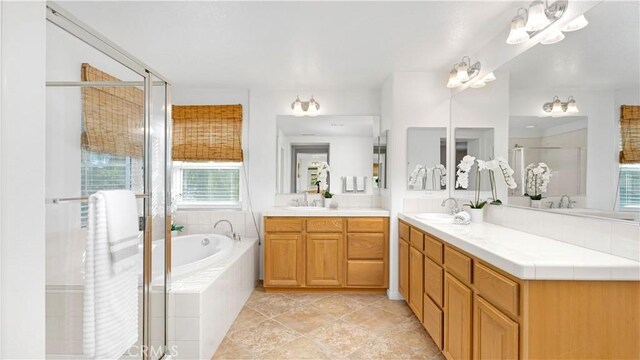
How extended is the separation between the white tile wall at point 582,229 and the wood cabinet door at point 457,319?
→ 651mm

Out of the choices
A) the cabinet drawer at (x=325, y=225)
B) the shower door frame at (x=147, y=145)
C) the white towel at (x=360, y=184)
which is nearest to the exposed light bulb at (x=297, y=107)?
the white towel at (x=360, y=184)

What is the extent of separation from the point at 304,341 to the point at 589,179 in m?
2.13

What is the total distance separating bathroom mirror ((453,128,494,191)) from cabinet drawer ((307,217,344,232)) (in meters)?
1.29

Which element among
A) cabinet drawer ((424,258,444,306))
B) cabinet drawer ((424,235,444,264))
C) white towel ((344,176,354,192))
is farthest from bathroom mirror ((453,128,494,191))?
white towel ((344,176,354,192))

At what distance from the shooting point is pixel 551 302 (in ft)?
3.90

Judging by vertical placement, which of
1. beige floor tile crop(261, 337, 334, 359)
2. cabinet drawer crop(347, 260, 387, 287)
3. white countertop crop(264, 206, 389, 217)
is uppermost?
white countertop crop(264, 206, 389, 217)

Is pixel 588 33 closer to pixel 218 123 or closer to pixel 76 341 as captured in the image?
pixel 76 341

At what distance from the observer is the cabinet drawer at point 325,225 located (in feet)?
10.4

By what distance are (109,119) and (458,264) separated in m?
2.22

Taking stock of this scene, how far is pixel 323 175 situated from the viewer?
3713 millimetres

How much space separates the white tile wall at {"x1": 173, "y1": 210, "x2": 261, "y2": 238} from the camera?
3564mm

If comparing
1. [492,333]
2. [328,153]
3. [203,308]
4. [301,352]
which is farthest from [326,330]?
[328,153]
